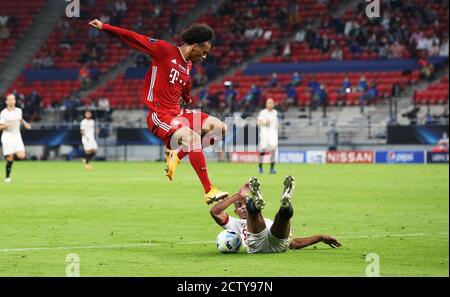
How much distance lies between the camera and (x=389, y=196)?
25.2 meters

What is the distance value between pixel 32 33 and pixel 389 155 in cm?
2811

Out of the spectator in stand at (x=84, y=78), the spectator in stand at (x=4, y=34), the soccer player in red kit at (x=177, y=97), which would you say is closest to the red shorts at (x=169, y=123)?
the soccer player in red kit at (x=177, y=97)

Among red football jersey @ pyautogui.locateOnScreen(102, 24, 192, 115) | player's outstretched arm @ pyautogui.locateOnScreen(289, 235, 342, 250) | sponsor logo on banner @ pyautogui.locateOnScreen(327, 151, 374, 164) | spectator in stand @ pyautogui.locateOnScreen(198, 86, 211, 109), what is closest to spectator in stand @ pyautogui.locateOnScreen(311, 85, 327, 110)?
sponsor logo on banner @ pyautogui.locateOnScreen(327, 151, 374, 164)

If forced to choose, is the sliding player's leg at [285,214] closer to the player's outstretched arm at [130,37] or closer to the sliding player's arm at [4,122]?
the player's outstretched arm at [130,37]

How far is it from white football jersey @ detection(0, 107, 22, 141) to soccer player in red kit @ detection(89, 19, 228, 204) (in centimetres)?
1778

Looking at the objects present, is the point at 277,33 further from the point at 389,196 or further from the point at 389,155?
the point at 389,196

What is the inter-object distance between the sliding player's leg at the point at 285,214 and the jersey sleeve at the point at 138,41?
10.4 feet

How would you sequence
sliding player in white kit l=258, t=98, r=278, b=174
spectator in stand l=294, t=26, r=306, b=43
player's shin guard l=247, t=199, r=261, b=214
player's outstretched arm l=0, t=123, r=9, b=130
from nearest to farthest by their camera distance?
player's shin guard l=247, t=199, r=261, b=214
player's outstretched arm l=0, t=123, r=9, b=130
sliding player in white kit l=258, t=98, r=278, b=174
spectator in stand l=294, t=26, r=306, b=43

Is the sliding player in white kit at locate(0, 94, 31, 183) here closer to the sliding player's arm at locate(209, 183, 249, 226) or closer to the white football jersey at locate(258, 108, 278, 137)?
the white football jersey at locate(258, 108, 278, 137)

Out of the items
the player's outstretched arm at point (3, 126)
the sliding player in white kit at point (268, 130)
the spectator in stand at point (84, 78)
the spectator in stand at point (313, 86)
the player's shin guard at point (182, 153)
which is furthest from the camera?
the spectator in stand at point (84, 78)

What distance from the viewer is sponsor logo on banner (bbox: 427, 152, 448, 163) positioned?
45100 mm

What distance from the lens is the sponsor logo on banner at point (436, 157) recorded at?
1776 inches

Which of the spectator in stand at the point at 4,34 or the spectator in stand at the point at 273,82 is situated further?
the spectator in stand at the point at 4,34
